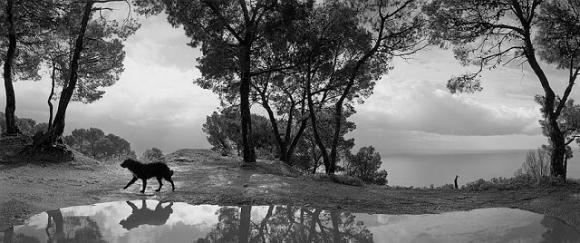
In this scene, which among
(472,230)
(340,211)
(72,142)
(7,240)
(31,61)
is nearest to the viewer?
(7,240)

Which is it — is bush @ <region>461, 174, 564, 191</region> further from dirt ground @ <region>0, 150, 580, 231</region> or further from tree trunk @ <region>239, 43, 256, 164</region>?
tree trunk @ <region>239, 43, 256, 164</region>

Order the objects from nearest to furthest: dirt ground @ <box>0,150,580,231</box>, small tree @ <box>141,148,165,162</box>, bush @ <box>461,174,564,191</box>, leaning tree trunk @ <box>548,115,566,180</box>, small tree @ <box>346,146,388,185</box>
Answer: dirt ground @ <box>0,150,580,231</box> → bush @ <box>461,174,564,191</box> → leaning tree trunk @ <box>548,115,566,180</box> → small tree @ <box>141,148,165,162</box> → small tree @ <box>346,146,388,185</box>

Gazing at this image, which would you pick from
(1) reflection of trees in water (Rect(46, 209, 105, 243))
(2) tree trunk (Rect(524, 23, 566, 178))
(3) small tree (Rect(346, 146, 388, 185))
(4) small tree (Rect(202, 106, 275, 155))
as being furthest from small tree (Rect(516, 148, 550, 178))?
(1) reflection of trees in water (Rect(46, 209, 105, 243))

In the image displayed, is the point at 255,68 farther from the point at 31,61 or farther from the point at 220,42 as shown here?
the point at 31,61

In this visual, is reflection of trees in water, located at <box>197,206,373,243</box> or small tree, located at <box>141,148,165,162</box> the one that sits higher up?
small tree, located at <box>141,148,165,162</box>

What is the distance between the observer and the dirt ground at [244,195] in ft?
35.9

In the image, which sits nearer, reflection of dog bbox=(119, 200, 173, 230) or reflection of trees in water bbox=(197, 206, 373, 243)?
reflection of trees in water bbox=(197, 206, 373, 243)

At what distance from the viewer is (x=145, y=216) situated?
32.2ft

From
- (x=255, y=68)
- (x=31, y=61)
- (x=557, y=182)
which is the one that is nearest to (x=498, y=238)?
(x=557, y=182)

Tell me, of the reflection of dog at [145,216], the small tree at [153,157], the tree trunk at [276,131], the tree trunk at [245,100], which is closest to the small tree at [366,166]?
the tree trunk at [276,131]

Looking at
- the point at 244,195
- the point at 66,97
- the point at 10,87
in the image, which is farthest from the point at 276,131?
the point at 244,195

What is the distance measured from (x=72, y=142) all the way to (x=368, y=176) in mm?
37760

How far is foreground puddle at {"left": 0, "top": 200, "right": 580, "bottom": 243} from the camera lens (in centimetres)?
816

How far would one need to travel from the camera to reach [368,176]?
48.7 meters
